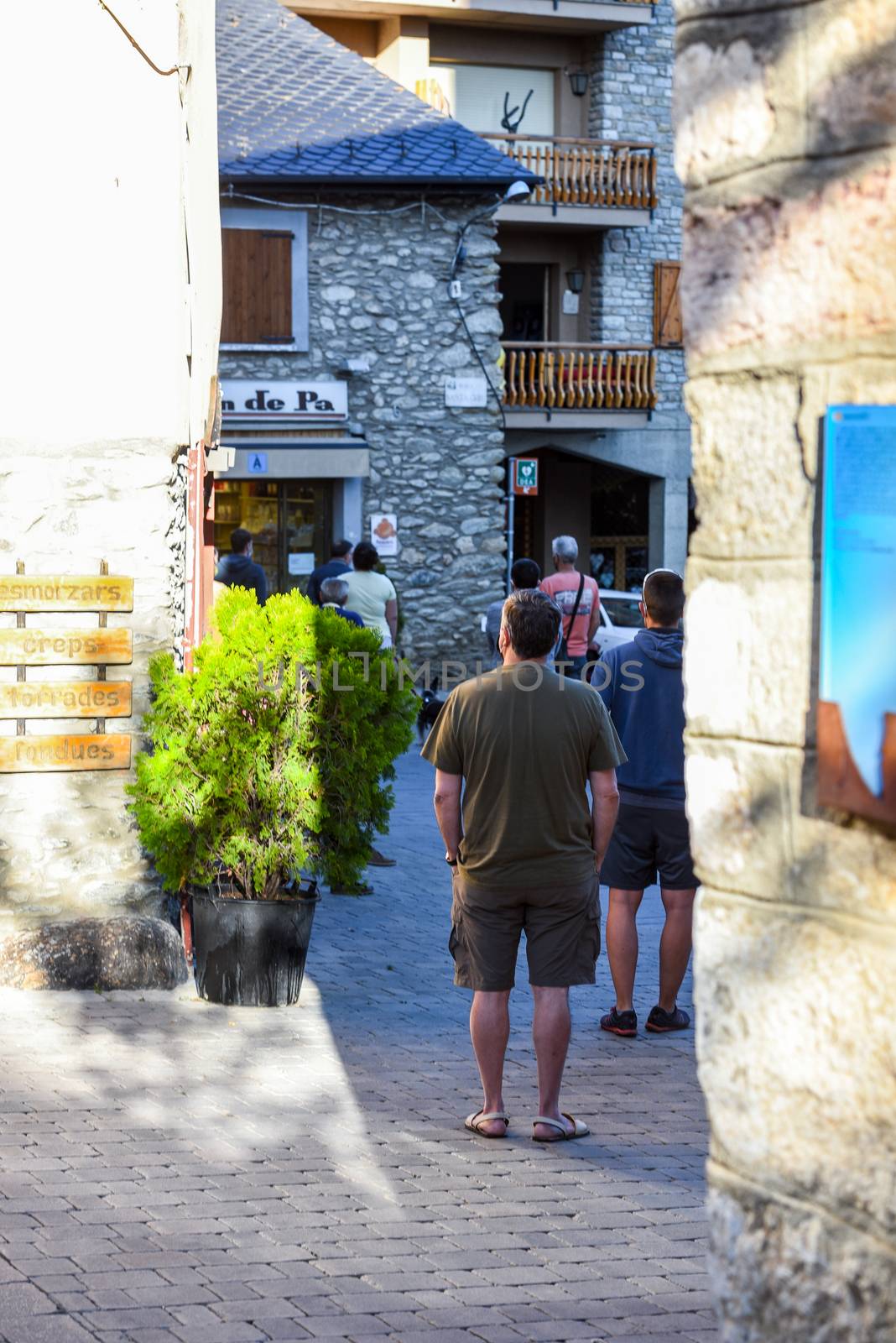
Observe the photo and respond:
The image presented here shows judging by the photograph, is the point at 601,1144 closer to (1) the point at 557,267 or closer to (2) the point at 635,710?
(2) the point at 635,710

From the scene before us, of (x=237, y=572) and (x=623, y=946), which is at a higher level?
(x=237, y=572)

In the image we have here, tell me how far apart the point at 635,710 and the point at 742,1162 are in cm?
456

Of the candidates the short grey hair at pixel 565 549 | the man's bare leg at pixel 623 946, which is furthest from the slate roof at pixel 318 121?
the man's bare leg at pixel 623 946

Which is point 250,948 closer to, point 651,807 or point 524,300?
point 651,807

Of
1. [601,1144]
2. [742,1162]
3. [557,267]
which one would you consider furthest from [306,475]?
[742,1162]

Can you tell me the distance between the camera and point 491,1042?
5684mm

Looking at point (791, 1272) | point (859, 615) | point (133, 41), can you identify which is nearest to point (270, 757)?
point (133, 41)

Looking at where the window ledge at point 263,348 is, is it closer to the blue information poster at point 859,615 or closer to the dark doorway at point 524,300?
the dark doorway at point 524,300

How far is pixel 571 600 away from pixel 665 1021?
7.68 meters

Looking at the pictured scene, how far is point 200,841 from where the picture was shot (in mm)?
7223

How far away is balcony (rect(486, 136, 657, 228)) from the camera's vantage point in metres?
27.2

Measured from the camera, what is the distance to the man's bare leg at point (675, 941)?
706 centimetres

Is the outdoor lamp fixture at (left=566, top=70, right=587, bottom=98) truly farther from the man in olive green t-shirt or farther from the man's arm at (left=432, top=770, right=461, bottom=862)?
the man's arm at (left=432, top=770, right=461, bottom=862)

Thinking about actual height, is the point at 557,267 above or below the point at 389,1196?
above
